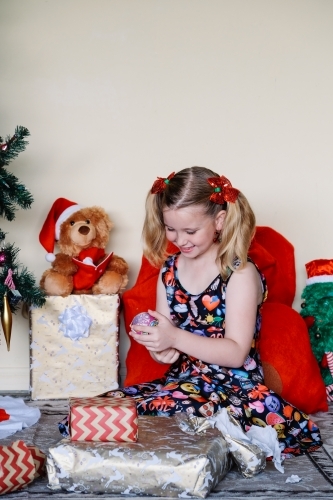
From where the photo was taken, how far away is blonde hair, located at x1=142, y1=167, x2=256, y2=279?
1869 mm

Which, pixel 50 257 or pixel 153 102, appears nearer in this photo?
pixel 50 257

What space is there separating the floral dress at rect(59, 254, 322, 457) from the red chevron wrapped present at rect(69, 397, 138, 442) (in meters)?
0.24

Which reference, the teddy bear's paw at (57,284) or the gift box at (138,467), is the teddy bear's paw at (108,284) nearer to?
the teddy bear's paw at (57,284)

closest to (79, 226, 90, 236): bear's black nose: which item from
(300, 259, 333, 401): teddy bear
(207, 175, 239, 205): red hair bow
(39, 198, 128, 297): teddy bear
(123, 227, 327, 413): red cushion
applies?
(39, 198, 128, 297): teddy bear

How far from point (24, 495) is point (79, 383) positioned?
2.93 feet

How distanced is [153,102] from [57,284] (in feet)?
2.64

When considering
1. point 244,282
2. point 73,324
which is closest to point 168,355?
point 244,282

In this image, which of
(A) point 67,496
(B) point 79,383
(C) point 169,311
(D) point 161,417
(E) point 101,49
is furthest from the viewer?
(E) point 101,49

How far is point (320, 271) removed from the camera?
257 centimetres

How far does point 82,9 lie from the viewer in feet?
8.48

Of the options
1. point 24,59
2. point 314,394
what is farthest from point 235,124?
point 314,394

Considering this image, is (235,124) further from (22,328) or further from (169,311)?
(22,328)

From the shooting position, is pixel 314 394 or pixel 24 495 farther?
pixel 314 394

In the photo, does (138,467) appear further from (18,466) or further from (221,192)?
(221,192)
